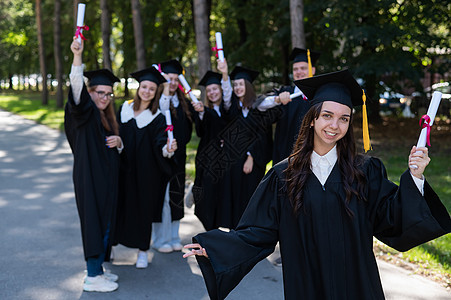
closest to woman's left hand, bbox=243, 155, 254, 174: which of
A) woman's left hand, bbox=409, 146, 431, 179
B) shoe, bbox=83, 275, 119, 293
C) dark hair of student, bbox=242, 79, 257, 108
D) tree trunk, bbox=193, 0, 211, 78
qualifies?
dark hair of student, bbox=242, 79, 257, 108

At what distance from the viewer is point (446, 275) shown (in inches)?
215

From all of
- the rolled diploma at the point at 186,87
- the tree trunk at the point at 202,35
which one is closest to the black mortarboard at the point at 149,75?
the rolled diploma at the point at 186,87

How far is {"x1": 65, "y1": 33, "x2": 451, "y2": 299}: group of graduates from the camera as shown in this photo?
310cm

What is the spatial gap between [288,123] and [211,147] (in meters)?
1.19

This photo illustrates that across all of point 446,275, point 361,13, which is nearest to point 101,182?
point 446,275

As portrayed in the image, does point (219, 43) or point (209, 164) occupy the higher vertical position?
point (219, 43)

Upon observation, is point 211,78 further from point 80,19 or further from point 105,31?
point 105,31

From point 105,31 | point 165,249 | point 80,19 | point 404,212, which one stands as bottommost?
point 165,249

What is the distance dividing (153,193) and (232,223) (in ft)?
3.31

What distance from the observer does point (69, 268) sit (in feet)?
18.9

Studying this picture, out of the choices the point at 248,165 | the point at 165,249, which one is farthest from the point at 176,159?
the point at 165,249

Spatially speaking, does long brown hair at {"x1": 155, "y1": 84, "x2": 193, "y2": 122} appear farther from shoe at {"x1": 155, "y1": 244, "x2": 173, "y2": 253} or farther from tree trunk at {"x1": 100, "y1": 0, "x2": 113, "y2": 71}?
tree trunk at {"x1": 100, "y1": 0, "x2": 113, "y2": 71}

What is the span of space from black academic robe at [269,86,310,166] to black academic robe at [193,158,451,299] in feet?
8.32

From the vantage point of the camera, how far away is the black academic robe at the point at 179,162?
6.50 m
